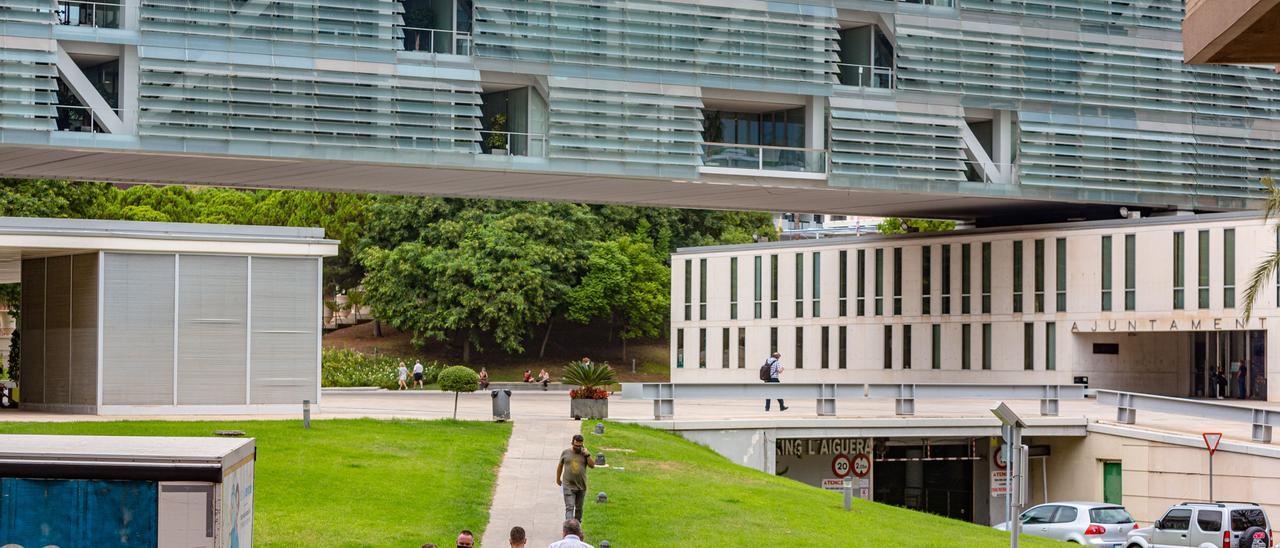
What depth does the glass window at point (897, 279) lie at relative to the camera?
61.5m

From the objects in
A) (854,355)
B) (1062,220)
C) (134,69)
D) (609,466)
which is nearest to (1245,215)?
(1062,220)

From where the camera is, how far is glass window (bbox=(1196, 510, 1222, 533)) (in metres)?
27.4

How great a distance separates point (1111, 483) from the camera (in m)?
38.2

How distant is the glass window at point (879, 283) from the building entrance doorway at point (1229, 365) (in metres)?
11.9

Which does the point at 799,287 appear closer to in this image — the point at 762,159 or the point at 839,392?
the point at 762,159

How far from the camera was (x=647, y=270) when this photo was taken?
88.9 meters

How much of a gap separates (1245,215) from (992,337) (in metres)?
11.2

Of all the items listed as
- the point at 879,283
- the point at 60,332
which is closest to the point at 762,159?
the point at 879,283

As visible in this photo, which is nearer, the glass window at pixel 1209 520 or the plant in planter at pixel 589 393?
the glass window at pixel 1209 520

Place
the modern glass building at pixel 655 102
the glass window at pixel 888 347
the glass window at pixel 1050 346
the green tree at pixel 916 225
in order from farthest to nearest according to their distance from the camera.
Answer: the green tree at pixel 916 225 → the glass window at pixel 888 347 → the glass window at pixel 1050 346 → the modern glass building at pixel 655 102

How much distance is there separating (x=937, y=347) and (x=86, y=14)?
33533mm

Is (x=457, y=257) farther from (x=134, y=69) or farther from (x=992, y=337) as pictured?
(x=134, y=69)

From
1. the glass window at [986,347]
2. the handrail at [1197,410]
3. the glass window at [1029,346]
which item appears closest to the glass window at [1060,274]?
the glass window at [1029,346]

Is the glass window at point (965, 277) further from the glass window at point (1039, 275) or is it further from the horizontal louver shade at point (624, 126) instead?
the horizontal louver shade at point (624, 126)
